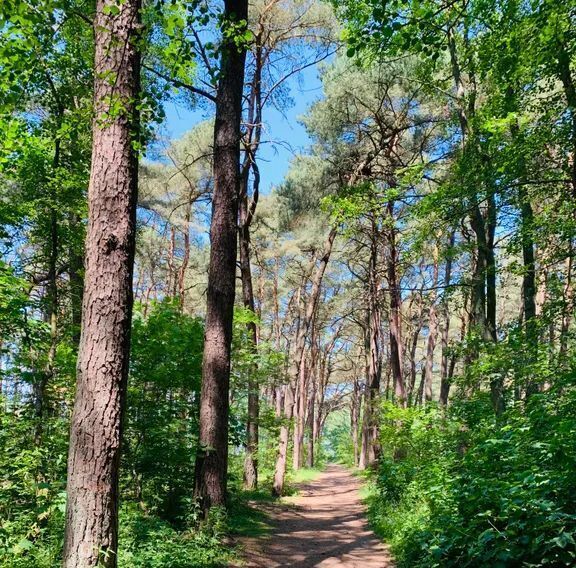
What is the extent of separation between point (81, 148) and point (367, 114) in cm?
816

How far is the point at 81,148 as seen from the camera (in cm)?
823

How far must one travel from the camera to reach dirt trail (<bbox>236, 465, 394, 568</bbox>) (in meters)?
5.91

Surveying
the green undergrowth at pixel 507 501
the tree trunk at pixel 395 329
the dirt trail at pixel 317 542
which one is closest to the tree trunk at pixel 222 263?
the dirt trail at pixel 317 542

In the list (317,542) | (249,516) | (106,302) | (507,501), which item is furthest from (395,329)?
(106,302)

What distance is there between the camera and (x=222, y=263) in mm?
6301

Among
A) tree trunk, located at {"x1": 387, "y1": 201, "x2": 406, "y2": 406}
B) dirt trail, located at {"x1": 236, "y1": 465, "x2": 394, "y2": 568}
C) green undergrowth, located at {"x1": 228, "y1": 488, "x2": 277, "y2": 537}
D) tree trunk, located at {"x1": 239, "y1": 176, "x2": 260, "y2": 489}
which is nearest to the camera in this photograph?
dirt trail, located at {"x1": 236, "y1": 465, "x2": 394, "y2": 568}

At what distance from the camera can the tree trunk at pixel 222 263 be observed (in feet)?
19.6

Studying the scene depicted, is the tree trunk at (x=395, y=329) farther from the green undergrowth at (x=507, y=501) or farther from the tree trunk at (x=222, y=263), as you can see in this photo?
the tree trunk at (x=222, y=263)

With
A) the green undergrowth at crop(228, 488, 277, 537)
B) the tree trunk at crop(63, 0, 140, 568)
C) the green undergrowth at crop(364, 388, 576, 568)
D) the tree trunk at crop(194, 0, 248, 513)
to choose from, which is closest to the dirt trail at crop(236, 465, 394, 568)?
the green undergrowth at crop(228, 488, 277, 537)

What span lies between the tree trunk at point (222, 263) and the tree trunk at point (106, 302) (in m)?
2.78

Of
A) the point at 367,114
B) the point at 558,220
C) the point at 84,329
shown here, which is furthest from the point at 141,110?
Result: the point at 367,114

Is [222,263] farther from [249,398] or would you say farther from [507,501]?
[249,398]

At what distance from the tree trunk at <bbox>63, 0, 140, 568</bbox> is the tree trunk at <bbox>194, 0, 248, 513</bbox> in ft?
9.12

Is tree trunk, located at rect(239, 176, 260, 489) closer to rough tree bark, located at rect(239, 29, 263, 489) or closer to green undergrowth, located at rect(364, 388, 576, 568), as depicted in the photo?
rough tree bark, located at rect(239, 29, 263, 489)
